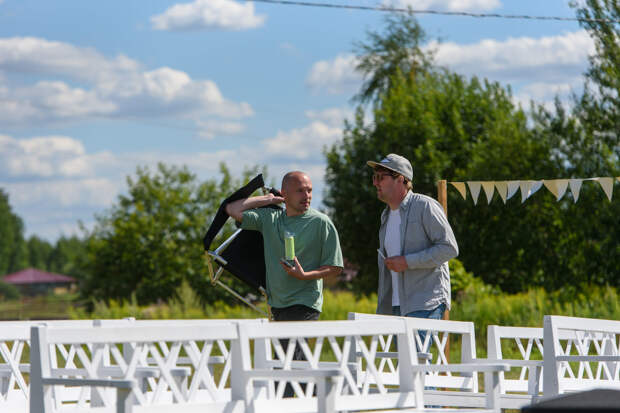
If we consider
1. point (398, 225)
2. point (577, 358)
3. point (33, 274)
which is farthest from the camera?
point (33, 274)

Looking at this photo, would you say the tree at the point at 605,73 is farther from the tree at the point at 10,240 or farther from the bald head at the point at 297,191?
the tree at the point at 10,240

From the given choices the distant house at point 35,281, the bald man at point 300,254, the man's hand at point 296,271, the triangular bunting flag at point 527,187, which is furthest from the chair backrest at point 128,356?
the distant house at point 35,281

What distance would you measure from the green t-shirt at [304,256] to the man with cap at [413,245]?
40 cm

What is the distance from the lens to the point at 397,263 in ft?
20.4

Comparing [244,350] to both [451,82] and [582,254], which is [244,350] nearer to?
[582,254]

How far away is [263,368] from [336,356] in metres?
0.63

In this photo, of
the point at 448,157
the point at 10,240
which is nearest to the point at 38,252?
the point at 10,240

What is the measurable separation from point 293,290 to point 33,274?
102m

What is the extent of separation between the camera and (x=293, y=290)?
245 inches

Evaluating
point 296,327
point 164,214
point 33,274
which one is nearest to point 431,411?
point 296,327

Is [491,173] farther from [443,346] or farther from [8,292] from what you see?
[8,292]

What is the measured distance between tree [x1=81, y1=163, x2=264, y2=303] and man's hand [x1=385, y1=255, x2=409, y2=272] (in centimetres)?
2404

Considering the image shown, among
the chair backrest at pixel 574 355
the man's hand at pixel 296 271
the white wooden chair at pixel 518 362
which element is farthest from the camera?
the man's hand at pixel 296 271

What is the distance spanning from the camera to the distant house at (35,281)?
325 feet
